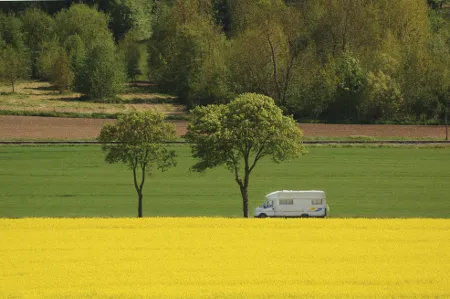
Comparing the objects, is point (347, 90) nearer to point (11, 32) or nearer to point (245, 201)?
point (245, 201)

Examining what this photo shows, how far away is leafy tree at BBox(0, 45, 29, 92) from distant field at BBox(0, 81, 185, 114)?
1416 millimetres

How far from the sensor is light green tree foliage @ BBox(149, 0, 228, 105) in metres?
106

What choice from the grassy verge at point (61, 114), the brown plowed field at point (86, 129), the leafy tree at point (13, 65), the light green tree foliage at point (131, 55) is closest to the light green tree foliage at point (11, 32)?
the leafy tree at point (13, 65)

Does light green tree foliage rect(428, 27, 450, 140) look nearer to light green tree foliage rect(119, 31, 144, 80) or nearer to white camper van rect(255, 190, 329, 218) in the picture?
light green tree foliage rect(119, 31, 144, 80)

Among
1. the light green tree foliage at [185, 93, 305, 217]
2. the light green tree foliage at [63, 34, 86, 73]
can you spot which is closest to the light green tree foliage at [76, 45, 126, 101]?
the light green tree foliage at [63, 34, 86, 73]

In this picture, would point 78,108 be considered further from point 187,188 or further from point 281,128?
point 281,128

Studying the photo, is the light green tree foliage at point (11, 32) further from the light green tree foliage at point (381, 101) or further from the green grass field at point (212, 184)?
the green grass field at point (212, 184)

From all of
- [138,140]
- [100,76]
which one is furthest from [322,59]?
[138,140]

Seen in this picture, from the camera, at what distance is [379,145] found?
254 ft

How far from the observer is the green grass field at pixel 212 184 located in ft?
172

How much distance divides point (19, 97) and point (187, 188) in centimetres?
5039

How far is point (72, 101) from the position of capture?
10600 cm

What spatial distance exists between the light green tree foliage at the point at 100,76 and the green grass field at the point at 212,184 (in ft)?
108

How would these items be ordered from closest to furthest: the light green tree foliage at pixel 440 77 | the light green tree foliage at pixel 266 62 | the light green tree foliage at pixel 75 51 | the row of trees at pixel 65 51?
the light green tree foliage at pixel 440 77
the light green tree foliage at pixel 266 62
the row of trees at pixel 65 51
the light green tree foliage at pixel 75 51
